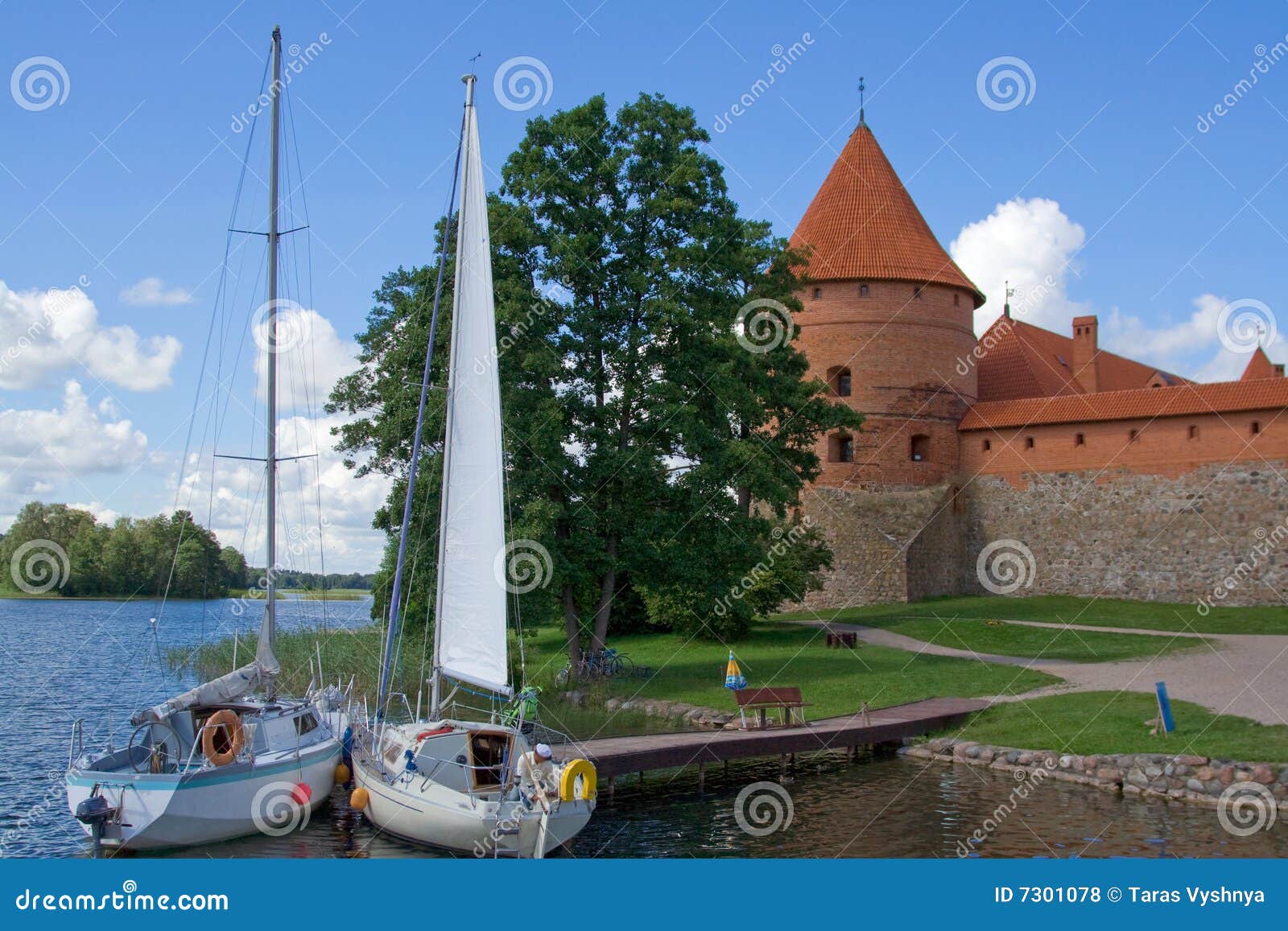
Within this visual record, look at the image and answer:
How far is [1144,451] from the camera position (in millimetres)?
37438

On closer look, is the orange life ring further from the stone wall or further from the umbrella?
the stone wall

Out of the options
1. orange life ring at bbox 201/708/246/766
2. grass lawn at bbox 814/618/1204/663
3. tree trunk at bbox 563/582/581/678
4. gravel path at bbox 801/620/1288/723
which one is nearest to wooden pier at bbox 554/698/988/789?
gravel path at bbox 801/620/1288/723

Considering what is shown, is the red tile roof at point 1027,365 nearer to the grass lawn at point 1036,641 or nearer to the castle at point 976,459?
the castle at point 976,459

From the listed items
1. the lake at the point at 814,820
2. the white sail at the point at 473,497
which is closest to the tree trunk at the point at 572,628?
the lake at the point at 814,820

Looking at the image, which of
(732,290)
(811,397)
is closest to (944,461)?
(811,397)

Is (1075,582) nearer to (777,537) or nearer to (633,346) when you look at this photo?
(777,537)

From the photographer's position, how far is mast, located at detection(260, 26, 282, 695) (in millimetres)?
17250

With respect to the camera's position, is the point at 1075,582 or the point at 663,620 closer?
the point at 663,620

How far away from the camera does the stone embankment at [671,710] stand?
2102 cm

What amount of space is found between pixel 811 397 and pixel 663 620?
8.32m

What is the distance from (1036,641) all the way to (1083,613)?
21.4 ft

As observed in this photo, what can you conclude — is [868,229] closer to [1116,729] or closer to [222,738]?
[1116,729]

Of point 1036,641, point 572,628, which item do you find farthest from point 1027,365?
point 572,628

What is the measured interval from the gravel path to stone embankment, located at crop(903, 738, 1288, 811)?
2.59m
